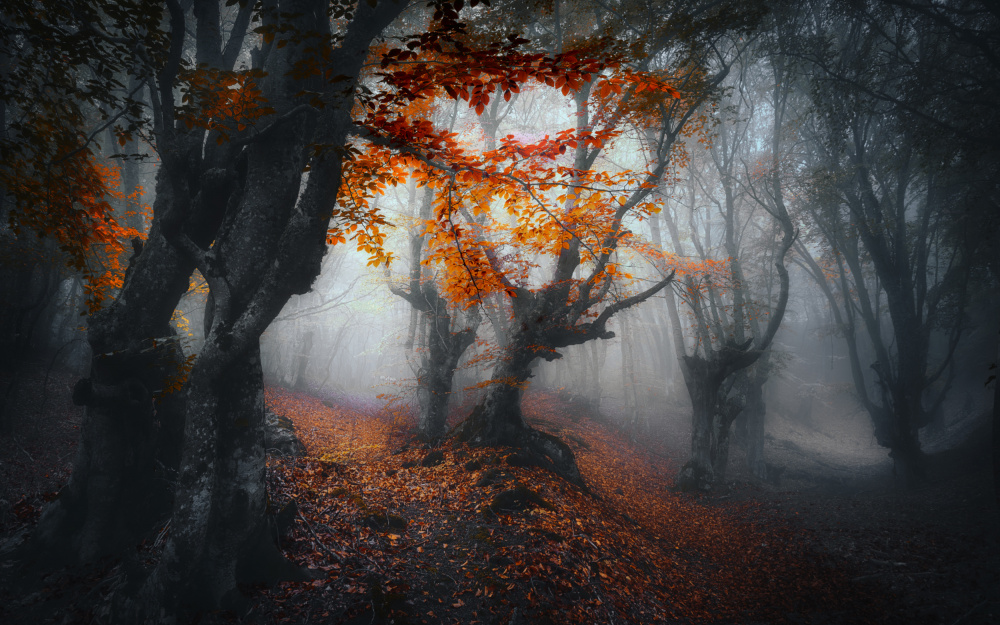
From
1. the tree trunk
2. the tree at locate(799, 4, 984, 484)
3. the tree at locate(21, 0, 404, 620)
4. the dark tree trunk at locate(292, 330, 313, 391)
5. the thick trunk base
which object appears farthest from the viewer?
the dark tree trunk at locate(292, 330, 313, 391)

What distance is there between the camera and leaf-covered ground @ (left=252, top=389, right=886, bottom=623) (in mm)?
4039

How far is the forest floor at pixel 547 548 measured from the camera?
404 cm

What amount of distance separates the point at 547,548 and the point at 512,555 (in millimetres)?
499

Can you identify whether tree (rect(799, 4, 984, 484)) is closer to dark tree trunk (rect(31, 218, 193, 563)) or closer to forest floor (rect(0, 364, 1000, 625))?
forest floor (rect(0, 364, 1000, 625))

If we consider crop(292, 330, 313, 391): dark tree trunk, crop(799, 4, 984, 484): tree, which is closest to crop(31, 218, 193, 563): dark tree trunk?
crop(799, 4, 984, 484): tree

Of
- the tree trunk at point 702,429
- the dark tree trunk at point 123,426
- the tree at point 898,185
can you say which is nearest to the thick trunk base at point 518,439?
the dark tree trunk at point 123,426

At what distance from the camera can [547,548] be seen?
193 inches

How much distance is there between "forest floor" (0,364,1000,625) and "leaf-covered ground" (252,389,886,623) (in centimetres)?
3

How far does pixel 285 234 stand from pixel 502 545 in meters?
4.80

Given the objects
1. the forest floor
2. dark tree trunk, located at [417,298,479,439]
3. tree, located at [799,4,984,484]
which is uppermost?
tree, located at [799,4,984,484]

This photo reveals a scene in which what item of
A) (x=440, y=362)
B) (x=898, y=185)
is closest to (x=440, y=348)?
(x=440, y=362)

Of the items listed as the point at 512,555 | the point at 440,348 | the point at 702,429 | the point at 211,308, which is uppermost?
the point at 211,308

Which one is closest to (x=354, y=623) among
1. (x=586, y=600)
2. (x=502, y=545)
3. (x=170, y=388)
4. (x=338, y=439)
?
(x=502, y=545)

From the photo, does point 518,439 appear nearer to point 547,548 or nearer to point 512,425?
point 512,425
